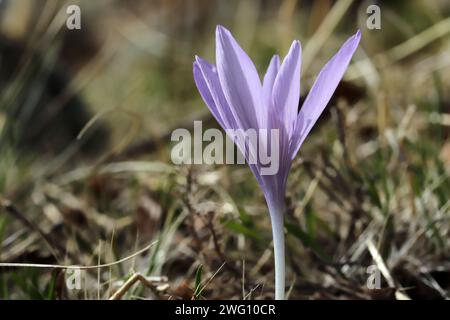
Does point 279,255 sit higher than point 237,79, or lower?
lower

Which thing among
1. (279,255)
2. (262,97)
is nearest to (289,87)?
(262,97)

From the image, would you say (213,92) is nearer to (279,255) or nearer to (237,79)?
(237,79)

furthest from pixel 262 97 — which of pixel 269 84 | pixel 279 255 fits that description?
pixel 279 255

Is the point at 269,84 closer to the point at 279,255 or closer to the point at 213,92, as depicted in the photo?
the point at 213,92

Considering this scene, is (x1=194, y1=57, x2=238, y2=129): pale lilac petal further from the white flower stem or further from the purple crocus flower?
the white flower stem

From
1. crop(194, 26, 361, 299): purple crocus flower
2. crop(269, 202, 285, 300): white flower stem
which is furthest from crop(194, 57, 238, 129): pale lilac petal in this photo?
crop(269, 202, 285, 300): white flower stem

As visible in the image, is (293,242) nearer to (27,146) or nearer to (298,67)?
(298,67)
